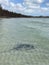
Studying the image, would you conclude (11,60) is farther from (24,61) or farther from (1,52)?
(1,52)

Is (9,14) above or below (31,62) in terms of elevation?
below

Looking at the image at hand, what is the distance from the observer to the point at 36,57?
24.1ft

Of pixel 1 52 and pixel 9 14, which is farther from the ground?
pixel 1 52

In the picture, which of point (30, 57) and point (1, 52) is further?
point (1, 52)

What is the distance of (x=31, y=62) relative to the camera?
6680mm

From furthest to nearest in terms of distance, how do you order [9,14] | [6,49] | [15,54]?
[9,14] < [6,49] < [15,54]

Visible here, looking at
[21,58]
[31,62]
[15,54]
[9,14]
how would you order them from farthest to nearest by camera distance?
[9,14]
[15,54]
[21,58]
[31,62]

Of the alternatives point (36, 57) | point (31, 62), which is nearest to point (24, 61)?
point (31, 62)

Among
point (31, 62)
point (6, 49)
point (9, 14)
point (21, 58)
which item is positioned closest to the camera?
point (31, 62)

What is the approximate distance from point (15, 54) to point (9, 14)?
95.9 meters

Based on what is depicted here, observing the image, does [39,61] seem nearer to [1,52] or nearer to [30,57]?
[30,57]

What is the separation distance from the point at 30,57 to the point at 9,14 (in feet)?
316

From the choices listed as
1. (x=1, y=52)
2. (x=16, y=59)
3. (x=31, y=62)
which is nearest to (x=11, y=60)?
(x=16, y=59)

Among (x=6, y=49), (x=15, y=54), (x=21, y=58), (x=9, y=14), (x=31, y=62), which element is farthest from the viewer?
(x=9, y=14)
